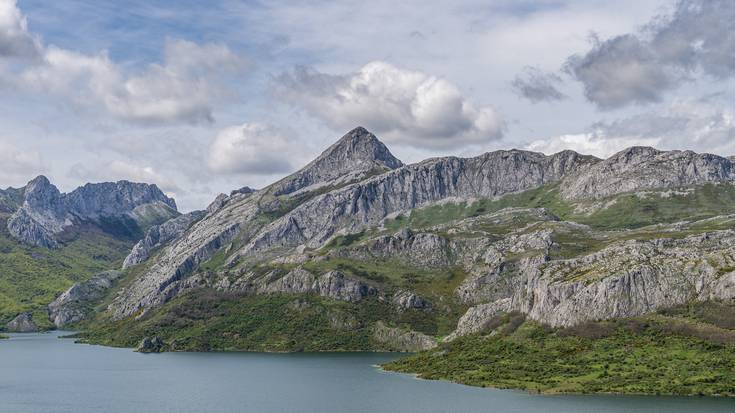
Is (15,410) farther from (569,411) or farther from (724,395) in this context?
(724,395)

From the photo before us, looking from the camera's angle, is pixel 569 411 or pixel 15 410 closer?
pixel 569 411

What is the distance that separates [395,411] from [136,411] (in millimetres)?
65500

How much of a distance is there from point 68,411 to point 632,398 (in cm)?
14488

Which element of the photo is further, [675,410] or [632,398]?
[632,398]

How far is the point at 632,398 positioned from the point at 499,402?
35188 millimetres

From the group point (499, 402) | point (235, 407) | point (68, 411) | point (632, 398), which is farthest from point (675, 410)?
point (68, 411)

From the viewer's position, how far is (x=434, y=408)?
190 m

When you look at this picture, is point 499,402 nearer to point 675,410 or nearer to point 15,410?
point 675,410

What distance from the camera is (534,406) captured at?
190750 millimetres

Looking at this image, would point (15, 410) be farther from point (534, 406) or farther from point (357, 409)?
point (534, 406)

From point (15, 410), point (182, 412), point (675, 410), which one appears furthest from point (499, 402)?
point (15, 410)

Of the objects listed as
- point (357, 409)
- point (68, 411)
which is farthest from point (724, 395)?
point (68, 411)

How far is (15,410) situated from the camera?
196 meters

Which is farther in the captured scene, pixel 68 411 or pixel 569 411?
pixel 68 411
